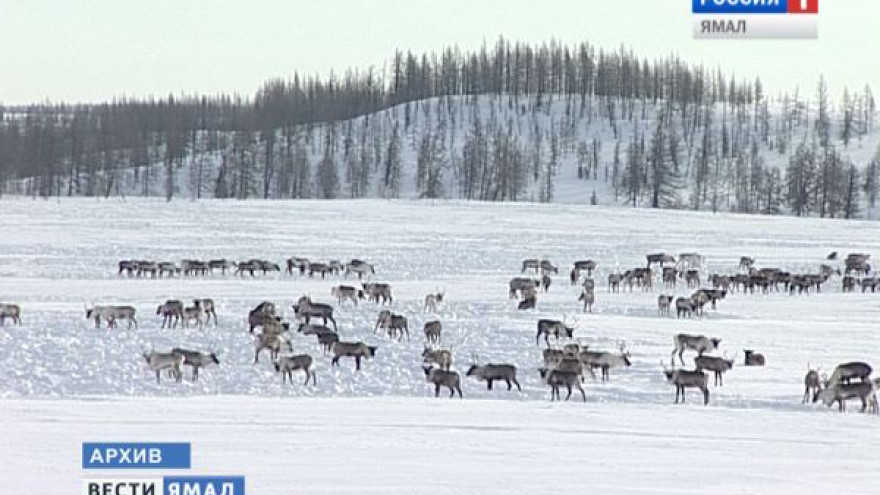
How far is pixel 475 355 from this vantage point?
19906 mm

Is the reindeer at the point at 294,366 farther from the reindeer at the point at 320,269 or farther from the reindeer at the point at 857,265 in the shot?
the reindeer at the point at 857,265

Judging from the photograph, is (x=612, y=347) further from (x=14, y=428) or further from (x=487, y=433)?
(x=14, y=428)

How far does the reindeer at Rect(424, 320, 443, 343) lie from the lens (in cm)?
2170

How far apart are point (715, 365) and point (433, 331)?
5.73 meters

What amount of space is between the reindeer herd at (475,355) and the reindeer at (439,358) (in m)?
0.02

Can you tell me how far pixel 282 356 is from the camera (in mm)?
18578

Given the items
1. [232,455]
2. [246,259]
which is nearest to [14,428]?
[232,455]

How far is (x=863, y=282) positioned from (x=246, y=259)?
19.7 m

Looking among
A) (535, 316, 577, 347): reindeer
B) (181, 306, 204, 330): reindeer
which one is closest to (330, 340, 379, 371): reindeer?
(535, 316, 577, 347): reindeer

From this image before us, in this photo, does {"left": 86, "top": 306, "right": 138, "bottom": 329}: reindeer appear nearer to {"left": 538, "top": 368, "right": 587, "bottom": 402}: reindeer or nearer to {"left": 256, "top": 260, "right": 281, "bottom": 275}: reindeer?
{"left": 538, "top": 368, "right": 587, "bottom": 402}: reindeer

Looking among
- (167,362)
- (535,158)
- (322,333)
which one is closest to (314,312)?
(322,333)

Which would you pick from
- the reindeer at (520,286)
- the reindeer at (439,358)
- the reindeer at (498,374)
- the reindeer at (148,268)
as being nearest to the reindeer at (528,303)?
the reindeer at (520,286)

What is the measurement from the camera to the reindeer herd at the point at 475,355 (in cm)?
1698

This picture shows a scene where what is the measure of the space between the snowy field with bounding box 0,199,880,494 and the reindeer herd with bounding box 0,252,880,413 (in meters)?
0.28
